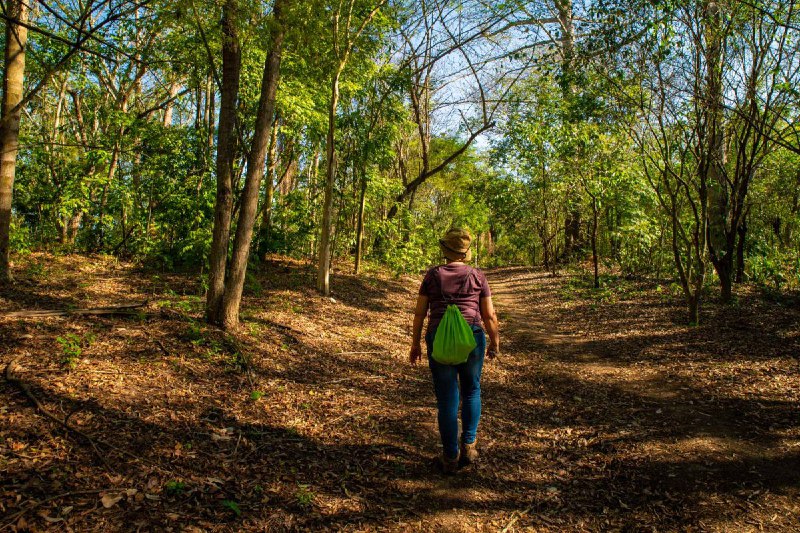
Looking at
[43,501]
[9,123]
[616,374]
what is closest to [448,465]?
[43,501]

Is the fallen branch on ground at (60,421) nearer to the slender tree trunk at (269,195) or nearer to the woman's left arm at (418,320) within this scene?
the woman's left arm at (418,320)

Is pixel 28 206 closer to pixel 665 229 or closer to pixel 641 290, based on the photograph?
pixel 641 290

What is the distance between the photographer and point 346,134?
42.9ft

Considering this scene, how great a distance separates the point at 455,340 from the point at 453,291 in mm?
415

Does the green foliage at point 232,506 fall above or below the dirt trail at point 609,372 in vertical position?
below

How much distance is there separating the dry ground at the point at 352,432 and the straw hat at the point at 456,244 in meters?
1.76

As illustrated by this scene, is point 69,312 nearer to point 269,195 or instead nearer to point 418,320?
point 418,320

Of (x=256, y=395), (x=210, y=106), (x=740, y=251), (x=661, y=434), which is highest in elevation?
(x=210, y=106)

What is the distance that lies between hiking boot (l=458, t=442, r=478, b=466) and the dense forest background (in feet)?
12.4

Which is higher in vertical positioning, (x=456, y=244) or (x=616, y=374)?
(x=456, y=244)

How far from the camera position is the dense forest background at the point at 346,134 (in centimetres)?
619

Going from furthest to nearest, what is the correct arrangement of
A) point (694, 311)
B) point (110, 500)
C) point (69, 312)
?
point (694, 311), point (69, 312), point (110, 500)

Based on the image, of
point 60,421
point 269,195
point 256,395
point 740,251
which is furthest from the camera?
point 269,195

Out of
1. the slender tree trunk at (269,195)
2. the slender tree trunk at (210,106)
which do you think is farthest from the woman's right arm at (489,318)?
the slender tree trunk at (269,195)
